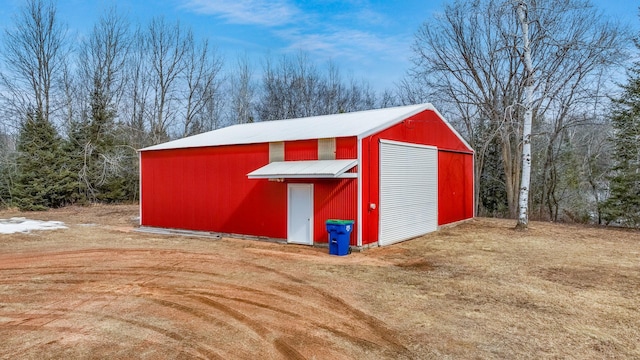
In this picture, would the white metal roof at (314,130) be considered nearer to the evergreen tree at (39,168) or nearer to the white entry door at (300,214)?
the white entry door at (300,214)

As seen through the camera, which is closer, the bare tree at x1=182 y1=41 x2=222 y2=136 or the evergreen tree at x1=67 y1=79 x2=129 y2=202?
the evergreen tree at x1=67 y1=79 x2=129 y2=202

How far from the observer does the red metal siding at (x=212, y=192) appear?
1168cm

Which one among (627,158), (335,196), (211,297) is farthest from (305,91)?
(211,297)

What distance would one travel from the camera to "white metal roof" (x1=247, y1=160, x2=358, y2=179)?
31.4 feet

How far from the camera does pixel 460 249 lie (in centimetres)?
1023

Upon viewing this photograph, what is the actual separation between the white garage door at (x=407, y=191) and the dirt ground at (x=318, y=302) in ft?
3.92

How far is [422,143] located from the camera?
13109 mm

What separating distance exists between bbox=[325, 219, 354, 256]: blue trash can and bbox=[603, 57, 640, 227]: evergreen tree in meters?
12.1

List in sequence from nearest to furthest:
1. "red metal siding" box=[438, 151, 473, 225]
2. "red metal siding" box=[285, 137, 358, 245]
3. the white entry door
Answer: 1. "red metal siding" box=[285, 137, 358, 245]
2. the white entry door
3. "red metal siding" box=[438, 151, 473, 225]

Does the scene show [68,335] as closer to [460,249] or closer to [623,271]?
[460,249]

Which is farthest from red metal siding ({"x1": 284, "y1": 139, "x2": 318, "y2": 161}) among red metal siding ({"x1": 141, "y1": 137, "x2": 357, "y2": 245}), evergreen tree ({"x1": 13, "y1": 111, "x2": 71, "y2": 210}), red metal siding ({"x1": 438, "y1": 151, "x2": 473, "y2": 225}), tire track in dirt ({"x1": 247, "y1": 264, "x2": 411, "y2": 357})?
evergreen tree ({"x1": 13, "y1": 111, "x2": 71, "y2": 210})

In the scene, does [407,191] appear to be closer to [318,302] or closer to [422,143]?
[422,143]

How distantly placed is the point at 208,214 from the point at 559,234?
38.0ft

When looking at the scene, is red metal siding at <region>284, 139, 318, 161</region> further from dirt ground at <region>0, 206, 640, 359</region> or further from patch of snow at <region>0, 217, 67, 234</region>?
patch of snow at <region>0, 217, 67, 234</region>
